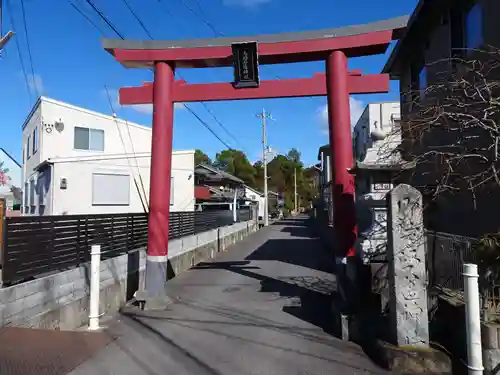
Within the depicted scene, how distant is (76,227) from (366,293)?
5115mm

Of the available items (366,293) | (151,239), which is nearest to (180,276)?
(151,239)

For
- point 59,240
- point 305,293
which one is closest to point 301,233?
point 305,293

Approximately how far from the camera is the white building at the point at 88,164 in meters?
19.4

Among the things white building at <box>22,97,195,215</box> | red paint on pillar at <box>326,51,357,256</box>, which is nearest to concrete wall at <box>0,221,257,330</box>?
red paint on pillar at <box>326,51,357,256</box>

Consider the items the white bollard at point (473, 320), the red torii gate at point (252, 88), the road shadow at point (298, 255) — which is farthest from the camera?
the road shadow at point (298, 255)

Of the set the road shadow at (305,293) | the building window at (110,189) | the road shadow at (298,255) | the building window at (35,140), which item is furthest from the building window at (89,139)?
the road shadow at (305,293)

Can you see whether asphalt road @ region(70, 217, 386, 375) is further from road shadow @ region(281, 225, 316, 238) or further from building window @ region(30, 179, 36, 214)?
road shadow @ region(281, 225, 316, 238)

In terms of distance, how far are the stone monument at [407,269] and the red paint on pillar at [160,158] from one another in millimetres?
5042

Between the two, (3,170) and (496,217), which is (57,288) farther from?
(3,170)

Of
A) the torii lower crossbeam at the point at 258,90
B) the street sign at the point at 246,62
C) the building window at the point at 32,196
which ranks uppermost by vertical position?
the street sign at the point at 246,62

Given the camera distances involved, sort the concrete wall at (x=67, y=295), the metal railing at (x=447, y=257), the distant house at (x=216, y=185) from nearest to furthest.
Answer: the concrete wall at (x=67, y=295) < the metal railing at (x=447, y=257) < the distant house at (x=216, y=185)

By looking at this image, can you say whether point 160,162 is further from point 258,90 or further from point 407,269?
point 407,269

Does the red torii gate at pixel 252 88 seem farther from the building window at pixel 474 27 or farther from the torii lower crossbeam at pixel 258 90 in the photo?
the building window at pixel 474 27

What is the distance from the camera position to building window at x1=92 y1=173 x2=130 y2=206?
20422 millimetres
